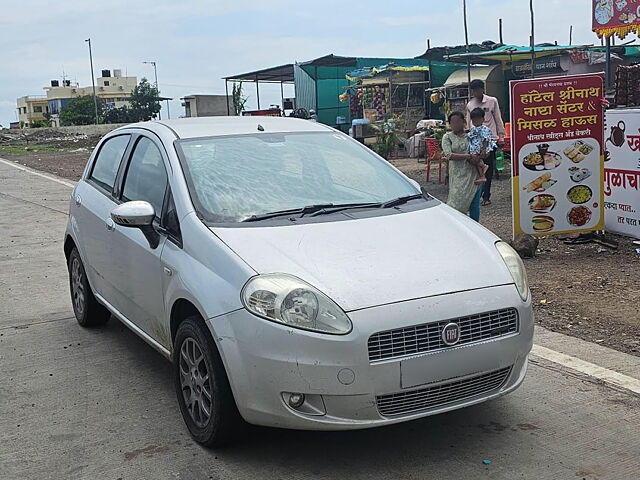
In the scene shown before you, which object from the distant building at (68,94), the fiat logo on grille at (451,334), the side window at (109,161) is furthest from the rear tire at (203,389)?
the distant building at (68,94)

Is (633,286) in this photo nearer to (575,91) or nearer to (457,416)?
(575,91)

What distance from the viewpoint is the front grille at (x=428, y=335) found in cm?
354

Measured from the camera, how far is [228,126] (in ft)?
17.7

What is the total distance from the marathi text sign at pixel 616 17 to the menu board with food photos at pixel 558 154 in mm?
6063

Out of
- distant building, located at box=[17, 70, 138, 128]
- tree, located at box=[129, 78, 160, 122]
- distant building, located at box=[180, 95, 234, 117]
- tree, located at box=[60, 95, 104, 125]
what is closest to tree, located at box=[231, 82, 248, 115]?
distant building, located at box=[180, 95, 234, 117]

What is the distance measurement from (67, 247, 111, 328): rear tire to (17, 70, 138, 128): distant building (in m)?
128

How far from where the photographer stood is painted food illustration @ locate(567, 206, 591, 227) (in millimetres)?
8586

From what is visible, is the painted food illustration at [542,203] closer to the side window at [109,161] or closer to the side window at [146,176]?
the side window at [109,161]

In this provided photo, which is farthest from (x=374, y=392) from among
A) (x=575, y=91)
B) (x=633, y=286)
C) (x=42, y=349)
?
(x=575, y=91)

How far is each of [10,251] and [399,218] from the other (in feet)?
24.0

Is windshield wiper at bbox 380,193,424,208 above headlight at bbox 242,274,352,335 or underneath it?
above

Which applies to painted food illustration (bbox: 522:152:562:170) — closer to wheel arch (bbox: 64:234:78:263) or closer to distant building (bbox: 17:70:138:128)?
wheel arch (bbox: 64:234:78:263)

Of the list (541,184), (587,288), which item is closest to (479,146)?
(541,184)

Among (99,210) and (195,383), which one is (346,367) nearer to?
(195,383)
